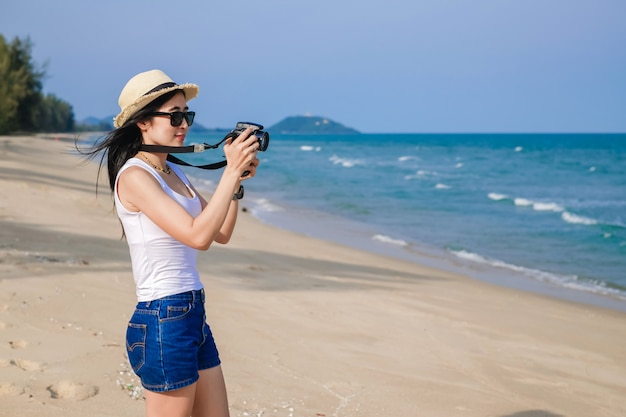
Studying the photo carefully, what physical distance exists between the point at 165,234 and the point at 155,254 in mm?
84

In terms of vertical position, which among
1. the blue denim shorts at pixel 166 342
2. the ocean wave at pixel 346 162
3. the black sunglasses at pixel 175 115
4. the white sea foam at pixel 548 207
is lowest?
the white sea foam at pixel 548 207

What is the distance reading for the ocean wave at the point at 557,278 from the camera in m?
11.6

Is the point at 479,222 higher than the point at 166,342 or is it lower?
lower

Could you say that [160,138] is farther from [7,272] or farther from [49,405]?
[7,272]

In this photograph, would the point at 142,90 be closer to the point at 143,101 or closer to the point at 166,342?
the point at 143,101

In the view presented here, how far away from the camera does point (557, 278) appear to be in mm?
12461

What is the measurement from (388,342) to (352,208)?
16651 millimetres

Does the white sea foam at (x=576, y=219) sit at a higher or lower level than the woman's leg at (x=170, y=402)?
lower

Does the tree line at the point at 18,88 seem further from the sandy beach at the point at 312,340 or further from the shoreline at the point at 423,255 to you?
the sandy beach at the point at 312,340

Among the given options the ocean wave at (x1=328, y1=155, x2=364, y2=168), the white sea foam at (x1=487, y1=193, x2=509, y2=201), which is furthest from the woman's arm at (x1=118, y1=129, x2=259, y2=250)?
the ocean wave at (x1=328, y1=155, x2=364, y2=168)

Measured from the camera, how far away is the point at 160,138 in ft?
8.95

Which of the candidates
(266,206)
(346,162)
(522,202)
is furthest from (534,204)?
(346,162)

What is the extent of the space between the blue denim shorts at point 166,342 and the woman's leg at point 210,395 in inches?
5.7

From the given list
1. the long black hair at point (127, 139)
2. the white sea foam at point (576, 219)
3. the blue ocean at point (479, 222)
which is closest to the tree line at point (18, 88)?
the blue ocean at point (479, 222)
